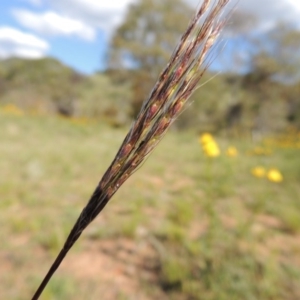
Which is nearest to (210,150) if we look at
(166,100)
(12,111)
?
(166,100)

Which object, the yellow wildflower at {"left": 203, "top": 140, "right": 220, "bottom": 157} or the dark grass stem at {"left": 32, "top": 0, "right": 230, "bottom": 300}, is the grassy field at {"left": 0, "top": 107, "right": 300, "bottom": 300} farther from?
the dark grass stem at {"left": 32, "top": 0, "right": 230, "bottom": 300}

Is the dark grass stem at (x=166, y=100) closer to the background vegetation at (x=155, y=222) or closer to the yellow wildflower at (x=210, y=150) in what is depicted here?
the background vegetation at (x=155, y=222)

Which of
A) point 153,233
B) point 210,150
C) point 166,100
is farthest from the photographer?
point 153,233

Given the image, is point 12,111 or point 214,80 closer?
point 12,111

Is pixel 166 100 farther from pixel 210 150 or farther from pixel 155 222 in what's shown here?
pixel 155 222

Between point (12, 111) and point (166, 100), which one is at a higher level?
point (166, 100)

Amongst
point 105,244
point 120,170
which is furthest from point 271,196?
point 120,170
